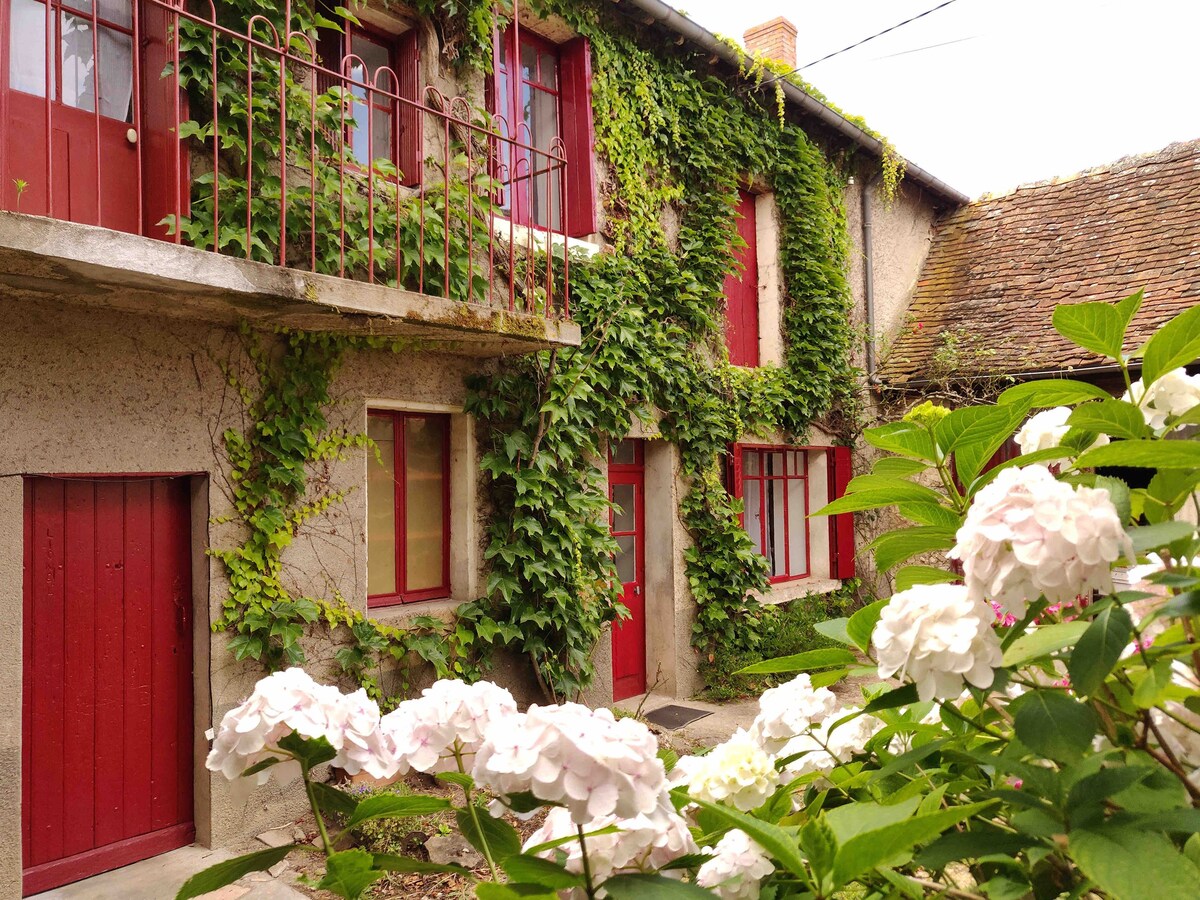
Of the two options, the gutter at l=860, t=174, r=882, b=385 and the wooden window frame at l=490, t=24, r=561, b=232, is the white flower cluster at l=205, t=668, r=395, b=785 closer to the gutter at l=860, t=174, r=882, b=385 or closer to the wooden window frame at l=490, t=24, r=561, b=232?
the wooden window frame at l=490, t=24, r=561, b=232

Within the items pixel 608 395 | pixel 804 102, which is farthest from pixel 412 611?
pixel 804 102

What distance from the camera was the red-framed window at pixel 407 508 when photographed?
512cm

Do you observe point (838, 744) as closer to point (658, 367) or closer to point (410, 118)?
point (410, 118)

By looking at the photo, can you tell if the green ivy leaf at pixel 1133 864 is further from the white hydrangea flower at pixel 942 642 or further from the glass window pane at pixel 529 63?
the glass window pane at pixel 529 63

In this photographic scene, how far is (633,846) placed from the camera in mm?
852

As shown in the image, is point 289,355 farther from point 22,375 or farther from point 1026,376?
point 1026,376

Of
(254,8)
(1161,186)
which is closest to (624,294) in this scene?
(254,8)

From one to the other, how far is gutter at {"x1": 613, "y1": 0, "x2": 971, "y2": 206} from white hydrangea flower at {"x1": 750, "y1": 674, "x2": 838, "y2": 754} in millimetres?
6351

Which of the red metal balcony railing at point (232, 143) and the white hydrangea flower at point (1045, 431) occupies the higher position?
the red metal balcony railing at point (232, 143)

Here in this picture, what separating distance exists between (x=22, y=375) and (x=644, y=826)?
393 cm

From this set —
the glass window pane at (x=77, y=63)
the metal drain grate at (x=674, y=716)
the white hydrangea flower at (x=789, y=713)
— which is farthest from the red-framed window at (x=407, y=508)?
the white hydrangea flower at (x=789, y=713)

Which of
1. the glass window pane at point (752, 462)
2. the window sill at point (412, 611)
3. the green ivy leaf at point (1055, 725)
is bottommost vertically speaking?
the window sill at point (412, 611)

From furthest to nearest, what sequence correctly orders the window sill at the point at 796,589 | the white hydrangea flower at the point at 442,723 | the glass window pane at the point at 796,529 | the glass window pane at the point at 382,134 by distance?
the glass window pane at the point at 796,529 < the window sill at the point at 796,589 < the glass window pane at the point at 382,134 < the white hydrangea flower at the point at 442,723

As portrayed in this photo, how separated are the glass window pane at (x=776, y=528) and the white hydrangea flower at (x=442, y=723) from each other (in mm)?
7397
